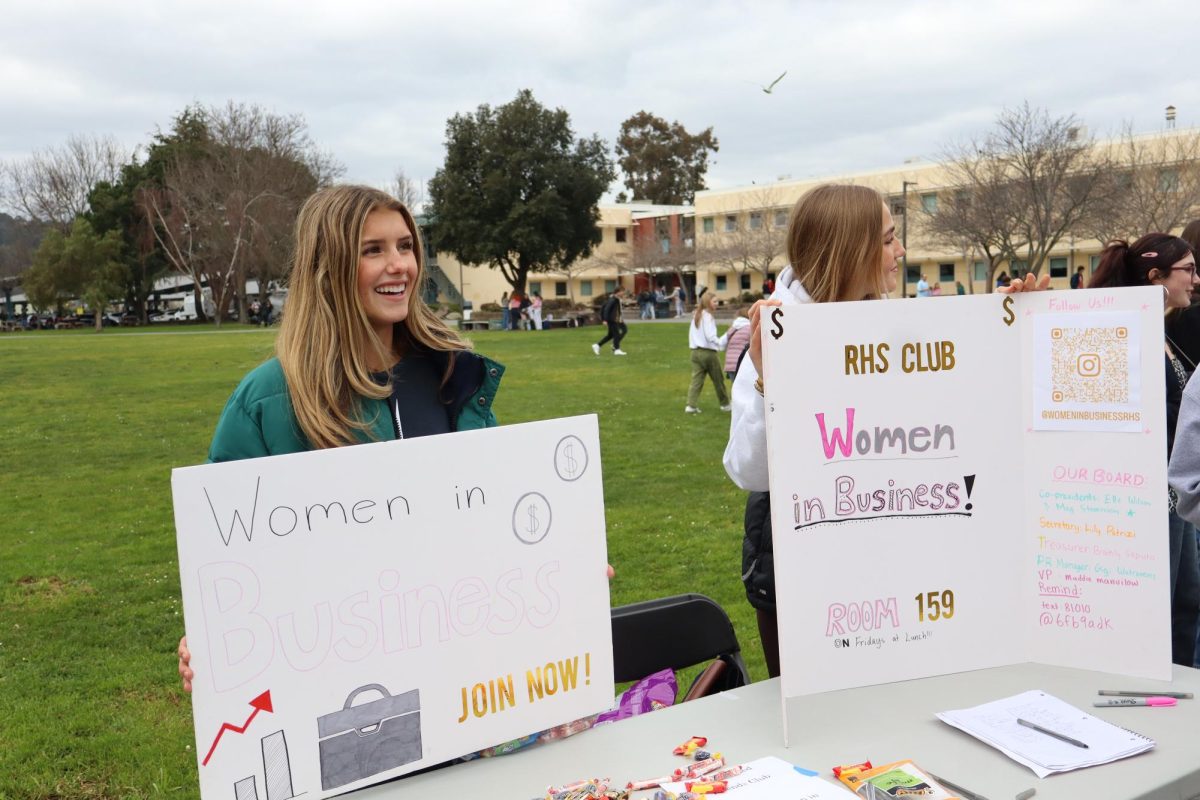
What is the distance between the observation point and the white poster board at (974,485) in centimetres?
217

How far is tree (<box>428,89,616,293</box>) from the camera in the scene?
45.8 metres

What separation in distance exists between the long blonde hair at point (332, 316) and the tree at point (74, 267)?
50.9m

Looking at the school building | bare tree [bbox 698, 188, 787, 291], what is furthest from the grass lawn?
bare tree [bbox 698, 188, 787, 291]

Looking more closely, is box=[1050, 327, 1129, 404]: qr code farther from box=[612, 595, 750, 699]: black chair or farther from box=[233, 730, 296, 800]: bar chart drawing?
box=[233, 730, 296, 800]: bar chart drawing

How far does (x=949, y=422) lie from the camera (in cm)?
228

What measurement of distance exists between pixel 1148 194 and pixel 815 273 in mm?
33663

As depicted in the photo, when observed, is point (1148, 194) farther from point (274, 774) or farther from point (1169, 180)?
point (274, 774)

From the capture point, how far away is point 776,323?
211 centimetres

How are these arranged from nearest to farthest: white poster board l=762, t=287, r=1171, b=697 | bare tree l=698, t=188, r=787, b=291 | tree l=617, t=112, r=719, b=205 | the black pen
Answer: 1. the black pen
2. white poster board l=762, t=287, r=1171, b=697
3. bare tree l=698, t=188, r=787, b=291
4. tree l=617, t=112, r=719, b=205

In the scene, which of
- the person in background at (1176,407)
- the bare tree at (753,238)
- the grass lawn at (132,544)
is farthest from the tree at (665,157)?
the person in background at (1176,407)

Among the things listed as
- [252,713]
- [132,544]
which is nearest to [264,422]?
[252,713]

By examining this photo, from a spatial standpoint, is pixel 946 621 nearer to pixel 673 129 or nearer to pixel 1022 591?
pixel 1022 591

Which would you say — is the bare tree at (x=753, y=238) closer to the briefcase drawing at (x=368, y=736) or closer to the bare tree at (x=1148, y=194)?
the bare tree at (x=1148, y=194)

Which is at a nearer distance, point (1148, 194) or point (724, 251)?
point (1148, 194)
